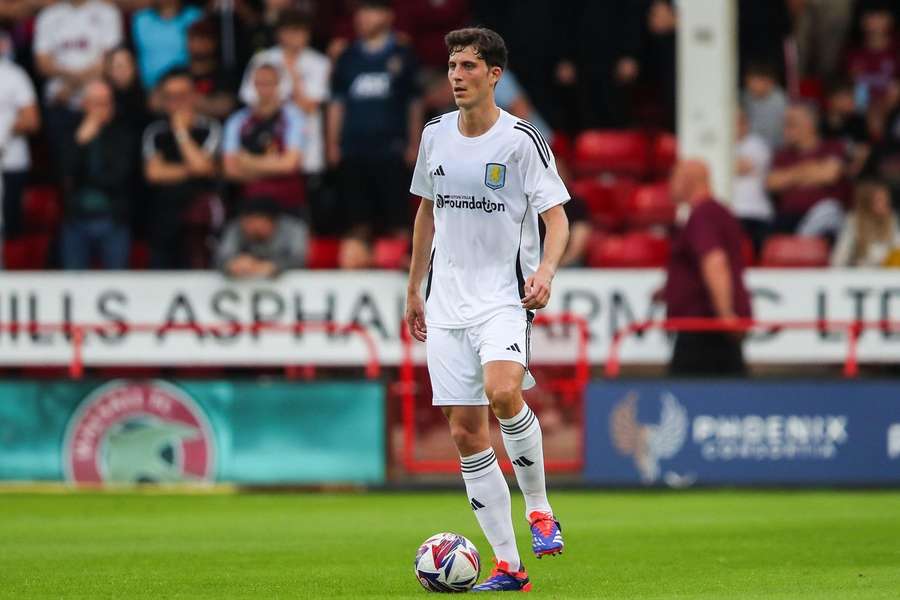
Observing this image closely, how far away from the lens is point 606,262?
16969mm

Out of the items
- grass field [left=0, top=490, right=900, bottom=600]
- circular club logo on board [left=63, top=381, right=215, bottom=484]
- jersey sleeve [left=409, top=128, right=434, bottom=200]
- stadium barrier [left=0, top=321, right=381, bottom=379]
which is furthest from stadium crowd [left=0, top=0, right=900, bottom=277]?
jersey sleeve [left=409, top=128, right=434, bottom=200]

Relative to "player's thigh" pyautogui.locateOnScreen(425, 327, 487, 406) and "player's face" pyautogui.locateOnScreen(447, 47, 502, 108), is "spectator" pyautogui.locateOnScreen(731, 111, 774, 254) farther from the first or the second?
"player's face" pyautogui.locateOnScreen(447, 47, 502, 108)

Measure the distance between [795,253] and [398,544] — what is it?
24.1ft

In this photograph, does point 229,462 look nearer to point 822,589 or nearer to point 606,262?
point 606,262

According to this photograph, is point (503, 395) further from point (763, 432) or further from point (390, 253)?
point (390, 253)

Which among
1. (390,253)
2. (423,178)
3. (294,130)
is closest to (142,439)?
(390,253)

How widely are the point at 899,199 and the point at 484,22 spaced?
487cm

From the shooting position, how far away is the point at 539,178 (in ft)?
26.3


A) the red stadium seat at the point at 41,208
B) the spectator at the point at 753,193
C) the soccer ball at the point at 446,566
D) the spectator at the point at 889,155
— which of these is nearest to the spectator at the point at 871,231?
the spectator at the point at 889,155

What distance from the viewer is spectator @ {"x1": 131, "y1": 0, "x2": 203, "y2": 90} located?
1783 cm

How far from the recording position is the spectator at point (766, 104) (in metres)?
18.1

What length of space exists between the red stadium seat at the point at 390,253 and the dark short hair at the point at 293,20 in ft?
7.50

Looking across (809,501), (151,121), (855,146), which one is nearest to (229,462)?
(151,121)

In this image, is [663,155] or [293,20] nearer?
[293,20]
